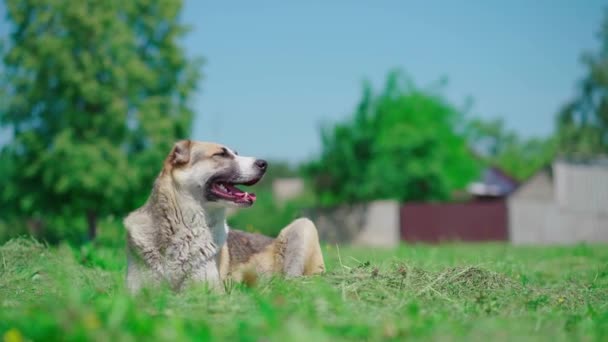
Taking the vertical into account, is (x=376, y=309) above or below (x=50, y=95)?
below

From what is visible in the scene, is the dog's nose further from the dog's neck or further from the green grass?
the green grass

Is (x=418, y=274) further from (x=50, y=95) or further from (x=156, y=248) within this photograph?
(x=50, y=95)

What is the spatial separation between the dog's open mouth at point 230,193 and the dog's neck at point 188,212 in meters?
0.13

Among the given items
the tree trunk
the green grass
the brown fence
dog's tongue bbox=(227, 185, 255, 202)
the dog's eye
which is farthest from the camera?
the brown fence

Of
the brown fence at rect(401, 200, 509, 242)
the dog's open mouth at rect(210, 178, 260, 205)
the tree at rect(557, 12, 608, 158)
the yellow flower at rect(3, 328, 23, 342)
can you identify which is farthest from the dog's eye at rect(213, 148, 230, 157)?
the tree at rect(557, 12, 608, 158)

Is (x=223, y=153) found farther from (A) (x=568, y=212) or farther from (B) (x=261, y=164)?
(A) (x=568, y=212)

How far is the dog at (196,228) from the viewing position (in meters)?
5.67

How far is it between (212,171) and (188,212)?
1.52ft

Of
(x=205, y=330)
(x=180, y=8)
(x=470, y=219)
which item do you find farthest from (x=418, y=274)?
(x=470, y=219)

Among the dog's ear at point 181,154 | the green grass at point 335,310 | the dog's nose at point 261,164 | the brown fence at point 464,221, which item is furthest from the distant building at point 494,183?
the green grass at point 335,310

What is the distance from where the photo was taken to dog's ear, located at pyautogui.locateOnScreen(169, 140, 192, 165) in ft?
19.6

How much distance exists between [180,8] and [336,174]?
1182cm

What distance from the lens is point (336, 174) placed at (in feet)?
112

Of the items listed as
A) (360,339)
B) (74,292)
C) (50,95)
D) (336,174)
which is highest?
(50,95)
